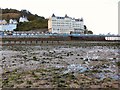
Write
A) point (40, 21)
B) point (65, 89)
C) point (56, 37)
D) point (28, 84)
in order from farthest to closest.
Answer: point (40, 21), point (56, 37), point (28, 84), point (65, 89)

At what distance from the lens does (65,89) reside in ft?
41.3

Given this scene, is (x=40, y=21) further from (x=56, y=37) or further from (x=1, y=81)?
(x=1, y=81)

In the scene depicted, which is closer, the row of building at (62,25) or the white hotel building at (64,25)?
the white hotel building at (64,25)

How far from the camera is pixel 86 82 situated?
14.3 metres

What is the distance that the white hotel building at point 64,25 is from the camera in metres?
150

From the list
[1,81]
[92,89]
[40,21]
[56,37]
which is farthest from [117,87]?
[40,21]

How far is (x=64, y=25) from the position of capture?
154 meters

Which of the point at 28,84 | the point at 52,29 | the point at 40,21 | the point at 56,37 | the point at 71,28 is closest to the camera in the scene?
the point at 28,84

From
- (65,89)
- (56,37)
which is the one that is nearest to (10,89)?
(65,89)

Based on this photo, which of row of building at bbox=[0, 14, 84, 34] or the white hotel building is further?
row of building at bbox=[0, 14, 84, 34]

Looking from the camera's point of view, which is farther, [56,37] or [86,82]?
[56,37]

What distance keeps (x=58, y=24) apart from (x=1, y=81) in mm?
138204

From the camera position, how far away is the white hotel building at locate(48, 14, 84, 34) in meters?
150

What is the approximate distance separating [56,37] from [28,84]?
87651 mm
